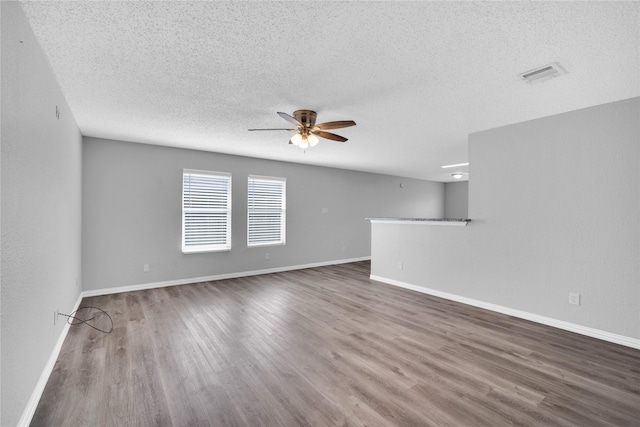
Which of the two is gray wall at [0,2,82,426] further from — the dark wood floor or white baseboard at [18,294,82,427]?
the dark wood floor

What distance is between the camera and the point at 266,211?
20.1 feet

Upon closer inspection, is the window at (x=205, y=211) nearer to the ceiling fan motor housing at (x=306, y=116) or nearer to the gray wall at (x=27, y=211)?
the gray wall at (x=27, y=211)

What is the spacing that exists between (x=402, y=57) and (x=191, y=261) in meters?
4.70

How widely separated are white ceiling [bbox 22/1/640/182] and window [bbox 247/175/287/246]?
91.5 inches

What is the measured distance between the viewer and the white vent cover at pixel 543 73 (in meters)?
2.22

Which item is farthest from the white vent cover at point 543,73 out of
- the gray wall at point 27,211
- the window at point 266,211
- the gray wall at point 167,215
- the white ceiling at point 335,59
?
the window at point 266,211

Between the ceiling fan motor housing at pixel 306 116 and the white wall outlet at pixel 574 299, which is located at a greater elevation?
the ceiling fan motor housing at pixel 306 116

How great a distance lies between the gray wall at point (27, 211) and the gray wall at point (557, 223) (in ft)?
14.6

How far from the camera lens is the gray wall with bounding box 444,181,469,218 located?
9719 mm

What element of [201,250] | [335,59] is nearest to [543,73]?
[335,59]

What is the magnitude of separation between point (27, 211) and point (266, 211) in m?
4.43

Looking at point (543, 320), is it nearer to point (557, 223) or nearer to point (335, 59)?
point (557, 223)

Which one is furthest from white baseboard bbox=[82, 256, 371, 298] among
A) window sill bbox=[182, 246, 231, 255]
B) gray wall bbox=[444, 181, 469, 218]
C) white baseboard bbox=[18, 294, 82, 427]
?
gray wall bbox=[444, 181, 469, 218]

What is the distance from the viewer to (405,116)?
11.1 ft
